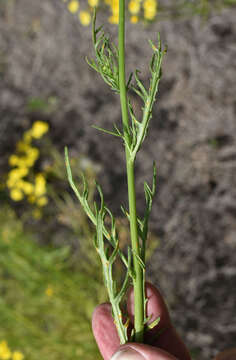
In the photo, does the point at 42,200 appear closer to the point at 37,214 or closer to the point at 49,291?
the point at 37,214

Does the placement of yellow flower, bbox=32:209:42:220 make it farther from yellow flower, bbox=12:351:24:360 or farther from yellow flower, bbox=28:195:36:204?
yellow flower, bbox=12:351:24:360

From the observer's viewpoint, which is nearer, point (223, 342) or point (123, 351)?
point (123, 351)

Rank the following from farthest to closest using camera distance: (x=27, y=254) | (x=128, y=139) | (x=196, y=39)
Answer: (x=196, y=39) < (x=27, y=254) < (x=128, y=139)

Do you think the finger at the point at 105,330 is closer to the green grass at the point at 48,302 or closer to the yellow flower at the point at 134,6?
the green grass at the point at 48,302

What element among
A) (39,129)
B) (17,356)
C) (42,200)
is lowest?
(17,356)

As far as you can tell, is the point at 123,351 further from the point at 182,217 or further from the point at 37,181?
the point at 37,181

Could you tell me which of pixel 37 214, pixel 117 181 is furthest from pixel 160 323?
pixel 37 214

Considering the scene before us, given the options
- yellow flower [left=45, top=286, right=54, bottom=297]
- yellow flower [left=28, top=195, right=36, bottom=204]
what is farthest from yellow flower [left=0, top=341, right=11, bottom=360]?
yellow flower [left=28, top=195, right=36, bottom=204]

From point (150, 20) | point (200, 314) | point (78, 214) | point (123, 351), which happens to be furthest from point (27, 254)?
point (150, 20)
